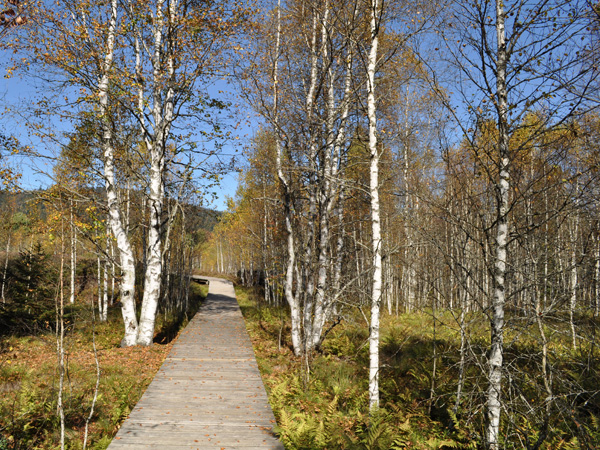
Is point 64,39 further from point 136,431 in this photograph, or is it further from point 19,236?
point 19,236

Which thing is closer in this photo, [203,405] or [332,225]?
[203,405]

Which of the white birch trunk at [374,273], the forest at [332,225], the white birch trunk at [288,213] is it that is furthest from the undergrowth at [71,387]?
the white birch trunk at [374,273]

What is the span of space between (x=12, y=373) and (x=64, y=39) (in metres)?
8.53

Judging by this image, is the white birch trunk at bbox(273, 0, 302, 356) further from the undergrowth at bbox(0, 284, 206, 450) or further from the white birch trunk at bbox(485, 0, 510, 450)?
the white birch trunk at bbox(485, 0, 510, 450)

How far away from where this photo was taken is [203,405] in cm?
661

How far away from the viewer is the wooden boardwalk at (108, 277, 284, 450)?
531cm

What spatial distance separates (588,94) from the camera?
4.09 m

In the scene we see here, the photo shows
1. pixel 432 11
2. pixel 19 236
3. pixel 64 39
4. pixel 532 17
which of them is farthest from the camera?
pixel 19 236

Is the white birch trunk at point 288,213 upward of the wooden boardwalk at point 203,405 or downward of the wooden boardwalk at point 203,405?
upward

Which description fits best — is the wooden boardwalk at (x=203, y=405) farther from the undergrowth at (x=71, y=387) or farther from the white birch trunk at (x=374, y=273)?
the white birch trunk at (x=374, y=273)

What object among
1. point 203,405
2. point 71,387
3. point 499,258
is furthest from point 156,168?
point 499,258

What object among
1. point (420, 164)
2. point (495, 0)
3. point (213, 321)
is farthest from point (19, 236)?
point (495, 0)

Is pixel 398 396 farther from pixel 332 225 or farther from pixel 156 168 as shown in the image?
pixel 156 168

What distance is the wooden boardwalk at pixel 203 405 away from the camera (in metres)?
5.31
